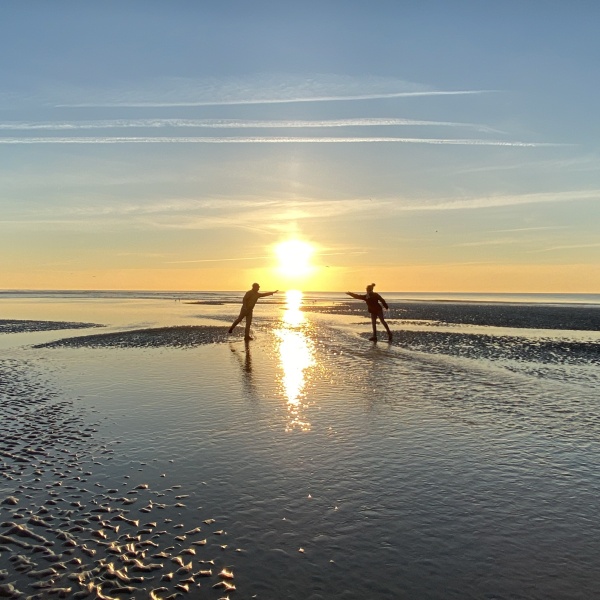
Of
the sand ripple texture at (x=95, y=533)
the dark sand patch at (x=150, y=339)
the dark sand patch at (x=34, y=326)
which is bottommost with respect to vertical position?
the sand ripple texture at (x=95, y=533)

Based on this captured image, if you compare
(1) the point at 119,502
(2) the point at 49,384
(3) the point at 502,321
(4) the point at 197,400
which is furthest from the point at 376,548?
(3) the point at 502,321

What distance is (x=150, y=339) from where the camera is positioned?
3111cm

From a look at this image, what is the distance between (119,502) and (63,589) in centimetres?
231

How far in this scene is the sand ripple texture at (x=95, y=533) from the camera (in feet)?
18.2

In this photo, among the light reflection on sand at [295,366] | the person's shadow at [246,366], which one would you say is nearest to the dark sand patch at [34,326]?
the light reflection on sand at [295,366]

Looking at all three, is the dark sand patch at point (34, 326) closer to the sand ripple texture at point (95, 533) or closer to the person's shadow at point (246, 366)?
the person's shadow at point (246, 366)

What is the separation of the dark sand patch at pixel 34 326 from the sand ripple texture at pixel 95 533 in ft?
99.4

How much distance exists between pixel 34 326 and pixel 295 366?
27.7 metres

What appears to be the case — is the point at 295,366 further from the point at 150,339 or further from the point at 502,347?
the point at 502,347

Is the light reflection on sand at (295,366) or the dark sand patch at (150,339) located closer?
the light reflection on sand at (295,366)

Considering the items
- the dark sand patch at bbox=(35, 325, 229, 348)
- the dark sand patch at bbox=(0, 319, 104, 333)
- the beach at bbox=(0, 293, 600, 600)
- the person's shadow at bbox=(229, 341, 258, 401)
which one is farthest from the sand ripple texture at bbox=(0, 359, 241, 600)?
the dark sand patch at bbox=(0, 319, 104, 333)

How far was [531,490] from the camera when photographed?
8312 mm

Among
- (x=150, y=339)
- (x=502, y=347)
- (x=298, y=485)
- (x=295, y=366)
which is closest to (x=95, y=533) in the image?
(x=298, y=485)

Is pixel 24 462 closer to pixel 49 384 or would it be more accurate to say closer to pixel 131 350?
pixel 49 384
